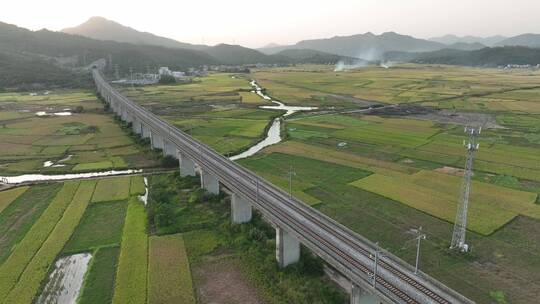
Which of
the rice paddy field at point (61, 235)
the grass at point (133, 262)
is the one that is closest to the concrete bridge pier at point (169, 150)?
the rice paddy field at point (61, 235)

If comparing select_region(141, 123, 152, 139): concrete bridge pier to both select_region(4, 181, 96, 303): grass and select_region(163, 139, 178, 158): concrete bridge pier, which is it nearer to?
select_region(163, 139, 178, 158): concrete bridge pier

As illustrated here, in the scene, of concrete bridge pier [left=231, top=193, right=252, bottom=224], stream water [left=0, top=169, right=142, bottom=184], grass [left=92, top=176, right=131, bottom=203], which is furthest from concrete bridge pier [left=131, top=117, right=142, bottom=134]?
concrete bridge pier [left=231, top=193, right=252, bottom=224]

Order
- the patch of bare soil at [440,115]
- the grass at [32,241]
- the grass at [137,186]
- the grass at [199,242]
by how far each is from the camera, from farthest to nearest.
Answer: the patch of bare soil at [440,115] < the grass at [137,186] < the grass at [199,242] < the grass at [32,241]

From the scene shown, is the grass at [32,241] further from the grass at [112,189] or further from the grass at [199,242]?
the grass at [199,242]

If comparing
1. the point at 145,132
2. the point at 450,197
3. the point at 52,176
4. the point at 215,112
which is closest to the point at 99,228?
the point at 52,176

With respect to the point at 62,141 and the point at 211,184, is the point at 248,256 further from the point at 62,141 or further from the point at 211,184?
the point at 62,141
